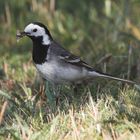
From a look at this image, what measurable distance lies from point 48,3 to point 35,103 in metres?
4.41

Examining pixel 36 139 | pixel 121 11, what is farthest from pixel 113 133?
pixel 121 11

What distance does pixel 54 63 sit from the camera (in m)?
5.83

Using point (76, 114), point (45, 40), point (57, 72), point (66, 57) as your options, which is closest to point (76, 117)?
point (76, 114)

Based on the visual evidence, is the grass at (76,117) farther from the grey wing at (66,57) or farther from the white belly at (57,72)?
the grey wing at (66,57)

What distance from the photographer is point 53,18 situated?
30.6 feet

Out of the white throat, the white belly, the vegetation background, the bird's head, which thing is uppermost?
the bird's head

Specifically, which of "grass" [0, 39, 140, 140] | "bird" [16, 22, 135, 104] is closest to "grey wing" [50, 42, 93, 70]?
"bird" [16, 22, 135, 104]

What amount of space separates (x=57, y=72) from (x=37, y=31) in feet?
1.50

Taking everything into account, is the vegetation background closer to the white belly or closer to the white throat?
the white belly

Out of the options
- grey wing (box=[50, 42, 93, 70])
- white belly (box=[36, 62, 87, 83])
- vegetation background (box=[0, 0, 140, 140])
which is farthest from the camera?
grey wing (box=[50, 42, 93, 70])

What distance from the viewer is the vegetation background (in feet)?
15.3

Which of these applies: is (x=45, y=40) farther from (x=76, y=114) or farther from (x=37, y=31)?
(x=76, y=114)

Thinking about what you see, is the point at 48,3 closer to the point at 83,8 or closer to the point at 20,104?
the point at 83,8

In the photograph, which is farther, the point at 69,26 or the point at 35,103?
the point at 69,26
